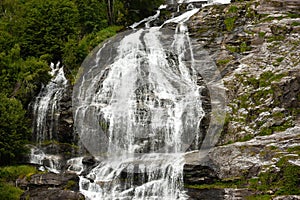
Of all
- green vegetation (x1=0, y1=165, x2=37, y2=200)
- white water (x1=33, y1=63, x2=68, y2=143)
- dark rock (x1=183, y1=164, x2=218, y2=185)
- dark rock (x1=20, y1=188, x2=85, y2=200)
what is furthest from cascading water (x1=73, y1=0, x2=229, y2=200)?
green vegetation (x1=0, y1=165, x2=37, y2=200)

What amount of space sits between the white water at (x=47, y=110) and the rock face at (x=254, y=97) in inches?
323

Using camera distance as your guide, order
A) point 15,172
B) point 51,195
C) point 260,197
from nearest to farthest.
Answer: point 260,197 → point 51,195 → point 15,172

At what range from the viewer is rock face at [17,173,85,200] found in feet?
53.1

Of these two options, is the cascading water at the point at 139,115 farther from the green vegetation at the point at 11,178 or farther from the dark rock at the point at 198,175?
the green vegetation at the point at 11,178

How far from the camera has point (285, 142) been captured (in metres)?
15.9

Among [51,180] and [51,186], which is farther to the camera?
[51,180]

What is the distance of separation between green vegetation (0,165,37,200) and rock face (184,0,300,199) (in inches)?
286

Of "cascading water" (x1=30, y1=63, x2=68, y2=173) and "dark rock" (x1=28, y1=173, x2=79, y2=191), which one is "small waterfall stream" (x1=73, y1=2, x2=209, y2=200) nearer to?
"dark rock" (x1=28, y1=173, x2=79, y2=191)

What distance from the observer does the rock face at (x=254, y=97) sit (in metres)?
15.4

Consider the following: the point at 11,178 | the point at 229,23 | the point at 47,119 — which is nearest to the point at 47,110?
the point at 47,119

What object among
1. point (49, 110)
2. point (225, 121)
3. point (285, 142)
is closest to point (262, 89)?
point (225, 121)

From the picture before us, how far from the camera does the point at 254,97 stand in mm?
19141

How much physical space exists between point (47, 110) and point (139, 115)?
17.9 ft

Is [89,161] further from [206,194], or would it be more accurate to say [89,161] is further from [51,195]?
[206,194]
